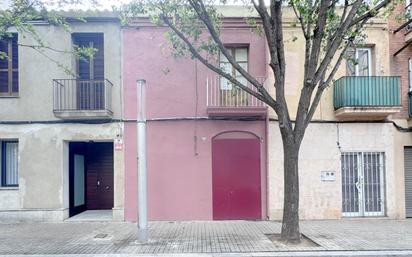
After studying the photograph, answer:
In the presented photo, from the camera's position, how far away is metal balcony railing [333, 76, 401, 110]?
1230cm

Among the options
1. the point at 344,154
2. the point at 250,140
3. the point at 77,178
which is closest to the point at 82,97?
the point at 77,178

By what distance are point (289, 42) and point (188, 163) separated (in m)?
5.39

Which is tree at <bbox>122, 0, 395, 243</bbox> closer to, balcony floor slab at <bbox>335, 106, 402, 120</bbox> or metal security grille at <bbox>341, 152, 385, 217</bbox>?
balcony floor slab at <bbox>335, 106, 402, 120</bbox>

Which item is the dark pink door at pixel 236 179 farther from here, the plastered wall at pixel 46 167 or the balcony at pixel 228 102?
the plastered wall at pixel 46 167

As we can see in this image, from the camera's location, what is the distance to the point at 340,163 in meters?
12.8

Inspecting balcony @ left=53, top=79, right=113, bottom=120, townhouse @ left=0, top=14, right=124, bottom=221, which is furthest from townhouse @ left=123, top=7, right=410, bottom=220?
balcony @ left=53, top=79, right=113, bottom=120

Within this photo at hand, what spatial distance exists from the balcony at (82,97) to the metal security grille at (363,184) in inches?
327

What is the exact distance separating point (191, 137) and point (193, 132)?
182 mm

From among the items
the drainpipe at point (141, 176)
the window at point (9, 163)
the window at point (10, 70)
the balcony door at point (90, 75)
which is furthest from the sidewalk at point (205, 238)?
the window at point (10, 70)

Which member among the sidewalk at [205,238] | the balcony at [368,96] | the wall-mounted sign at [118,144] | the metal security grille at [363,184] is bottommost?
the sidewalk at [205,238]

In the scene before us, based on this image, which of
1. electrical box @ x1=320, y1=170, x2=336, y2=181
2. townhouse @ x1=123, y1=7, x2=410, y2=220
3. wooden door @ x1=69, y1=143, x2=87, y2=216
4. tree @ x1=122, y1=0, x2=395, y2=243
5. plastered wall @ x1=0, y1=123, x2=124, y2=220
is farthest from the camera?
wooden door @ x1=69, y1=143, x2=87, y2=216

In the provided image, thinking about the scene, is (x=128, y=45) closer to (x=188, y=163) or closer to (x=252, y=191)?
(x=188, y=163)

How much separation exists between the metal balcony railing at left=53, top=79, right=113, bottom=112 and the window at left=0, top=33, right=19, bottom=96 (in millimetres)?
1623

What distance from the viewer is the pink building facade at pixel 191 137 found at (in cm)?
1250
